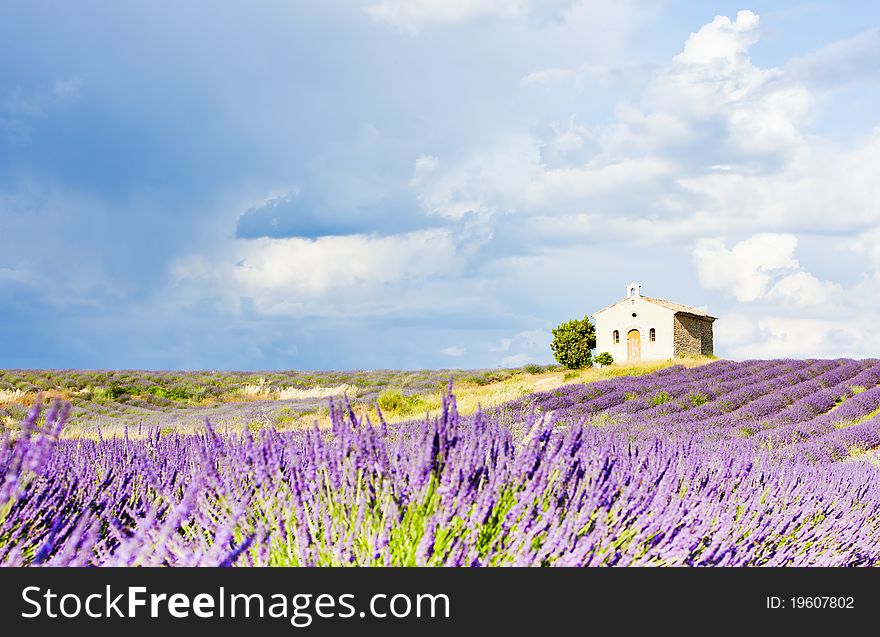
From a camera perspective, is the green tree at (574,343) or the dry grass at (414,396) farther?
the green tree at (574,343)

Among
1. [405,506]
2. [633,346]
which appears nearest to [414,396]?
[405,506]

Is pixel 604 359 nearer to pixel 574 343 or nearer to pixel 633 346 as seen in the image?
pixel 633 346

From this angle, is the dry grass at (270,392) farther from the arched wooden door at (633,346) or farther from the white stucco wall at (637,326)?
the arched wooden door at (633,346)

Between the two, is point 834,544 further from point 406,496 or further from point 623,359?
point 623,359

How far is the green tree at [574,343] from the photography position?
1356 inches

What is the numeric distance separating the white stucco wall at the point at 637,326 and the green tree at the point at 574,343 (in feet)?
1.81

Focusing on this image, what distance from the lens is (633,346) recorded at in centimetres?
3316

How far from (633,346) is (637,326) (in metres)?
0.92

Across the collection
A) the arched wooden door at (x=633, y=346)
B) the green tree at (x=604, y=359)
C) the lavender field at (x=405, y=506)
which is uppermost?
the arched wooden door at (x=633, y=346)

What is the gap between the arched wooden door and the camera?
108ft

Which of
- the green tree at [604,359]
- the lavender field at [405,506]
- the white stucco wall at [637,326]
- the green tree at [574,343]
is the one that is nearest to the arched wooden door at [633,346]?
the white stucco wall at [637,326]
